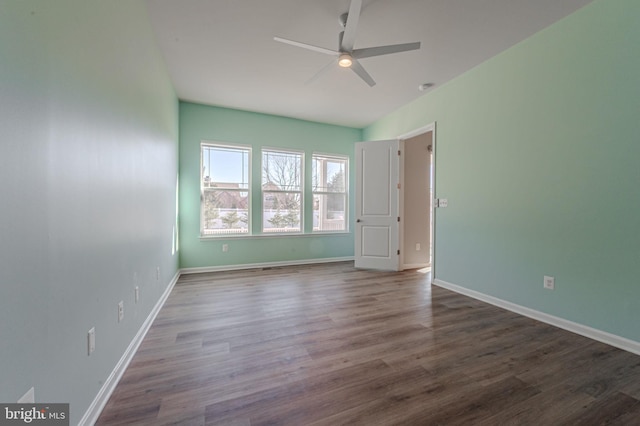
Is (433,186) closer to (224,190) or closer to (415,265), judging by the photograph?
(415,265)

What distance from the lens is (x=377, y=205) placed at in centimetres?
443

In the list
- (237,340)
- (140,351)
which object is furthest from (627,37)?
(140,351)

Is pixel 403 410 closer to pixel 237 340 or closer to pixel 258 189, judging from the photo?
pixel 237 340

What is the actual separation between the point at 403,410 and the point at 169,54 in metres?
3.84

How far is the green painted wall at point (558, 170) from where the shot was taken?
1.91 m

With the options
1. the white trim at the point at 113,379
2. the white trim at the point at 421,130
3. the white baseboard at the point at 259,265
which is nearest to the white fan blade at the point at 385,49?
the white trim at the point at 421,130

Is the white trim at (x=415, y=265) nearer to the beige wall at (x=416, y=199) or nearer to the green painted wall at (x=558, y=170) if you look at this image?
the beige wall at (x=416, y=199)

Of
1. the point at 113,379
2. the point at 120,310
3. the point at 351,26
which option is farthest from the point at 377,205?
the point at 113,379

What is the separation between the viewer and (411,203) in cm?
458

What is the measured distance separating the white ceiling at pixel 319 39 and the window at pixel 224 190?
923 mm

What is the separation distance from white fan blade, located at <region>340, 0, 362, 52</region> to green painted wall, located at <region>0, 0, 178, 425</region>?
1.54 m

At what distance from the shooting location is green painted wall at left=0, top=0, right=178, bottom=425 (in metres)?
0.77

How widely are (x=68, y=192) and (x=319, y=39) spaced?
2.48 meters

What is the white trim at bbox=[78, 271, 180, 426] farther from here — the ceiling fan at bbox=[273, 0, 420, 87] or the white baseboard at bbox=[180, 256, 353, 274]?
the ceiling fan at bbox=[273, 0, 420, 87]
